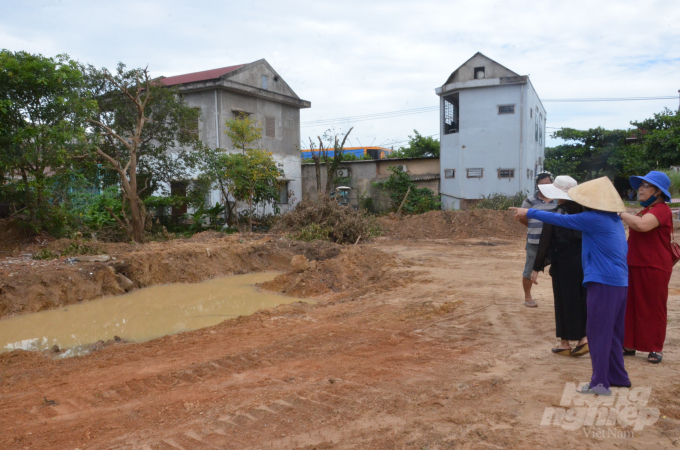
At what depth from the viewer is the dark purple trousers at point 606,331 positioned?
380cm

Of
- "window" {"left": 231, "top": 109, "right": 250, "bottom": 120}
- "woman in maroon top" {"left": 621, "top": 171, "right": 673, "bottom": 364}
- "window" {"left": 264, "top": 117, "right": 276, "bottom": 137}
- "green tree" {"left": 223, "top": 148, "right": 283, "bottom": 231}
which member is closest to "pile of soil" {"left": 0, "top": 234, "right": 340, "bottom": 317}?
"green tree" {"left": 223, "top": 148, "right": 283, "bottom": 231}

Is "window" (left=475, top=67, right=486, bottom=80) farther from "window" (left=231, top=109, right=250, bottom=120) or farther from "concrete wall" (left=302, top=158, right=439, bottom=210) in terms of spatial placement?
"window" (left=231, top=109, right=250, bottom=120)

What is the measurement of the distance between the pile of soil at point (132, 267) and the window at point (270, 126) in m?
10.4

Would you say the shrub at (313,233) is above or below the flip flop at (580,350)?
above

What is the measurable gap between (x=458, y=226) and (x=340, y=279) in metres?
10.4

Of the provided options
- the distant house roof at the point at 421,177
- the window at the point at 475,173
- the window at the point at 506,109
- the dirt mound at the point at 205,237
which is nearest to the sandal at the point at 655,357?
the dirt mound at the point at 205,237

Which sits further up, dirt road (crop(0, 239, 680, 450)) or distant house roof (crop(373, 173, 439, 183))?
distant house roof (crop(373, 173, 439, 183))

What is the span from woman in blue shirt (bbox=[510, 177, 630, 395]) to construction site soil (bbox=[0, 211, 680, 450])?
39 cm

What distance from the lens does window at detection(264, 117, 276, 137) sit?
2412cm

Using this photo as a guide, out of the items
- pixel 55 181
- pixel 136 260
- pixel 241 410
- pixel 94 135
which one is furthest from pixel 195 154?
pixel 241 410

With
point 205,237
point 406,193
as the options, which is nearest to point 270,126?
point 406,193

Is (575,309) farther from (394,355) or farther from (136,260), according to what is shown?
(136,260)

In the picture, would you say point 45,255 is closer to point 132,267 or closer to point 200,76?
point 132,267

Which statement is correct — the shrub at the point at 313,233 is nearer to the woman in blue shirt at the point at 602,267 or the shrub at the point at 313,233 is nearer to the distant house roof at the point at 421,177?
the distant house roof at the point at 421,177
